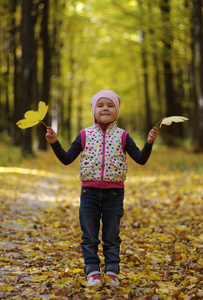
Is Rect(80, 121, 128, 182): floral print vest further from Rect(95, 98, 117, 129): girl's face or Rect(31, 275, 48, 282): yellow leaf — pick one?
Rect(31, 275, 48, 282): yellow leaf

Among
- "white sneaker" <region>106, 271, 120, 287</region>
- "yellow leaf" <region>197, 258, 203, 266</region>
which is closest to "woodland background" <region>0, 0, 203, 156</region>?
"yellow leaf" <region>197, 258, 203, 266</region>

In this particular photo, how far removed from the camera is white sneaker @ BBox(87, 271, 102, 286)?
10.8 feet

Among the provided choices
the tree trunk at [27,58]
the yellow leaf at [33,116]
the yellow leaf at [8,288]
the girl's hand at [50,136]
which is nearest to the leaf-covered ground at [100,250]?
the yellow leaf at [8,288]

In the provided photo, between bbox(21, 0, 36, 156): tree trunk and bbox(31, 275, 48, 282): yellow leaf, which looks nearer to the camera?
bbox(31, 275, 48, 282): yellow leaf

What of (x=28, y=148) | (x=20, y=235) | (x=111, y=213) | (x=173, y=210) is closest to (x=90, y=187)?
(x=111, y=213)

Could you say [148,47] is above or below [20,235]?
above

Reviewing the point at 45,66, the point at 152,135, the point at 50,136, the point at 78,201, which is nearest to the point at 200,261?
the point at 152,135

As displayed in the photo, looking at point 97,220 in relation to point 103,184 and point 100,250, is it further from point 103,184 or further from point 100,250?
point 100,250

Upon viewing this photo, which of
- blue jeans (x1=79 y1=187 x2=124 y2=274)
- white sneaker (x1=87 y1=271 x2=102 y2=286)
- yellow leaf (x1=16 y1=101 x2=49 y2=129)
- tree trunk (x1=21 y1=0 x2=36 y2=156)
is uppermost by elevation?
tree trunk (x1=21 y1=0 x2=36 y2=156)

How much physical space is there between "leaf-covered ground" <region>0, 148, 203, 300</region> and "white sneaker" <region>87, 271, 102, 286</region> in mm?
59

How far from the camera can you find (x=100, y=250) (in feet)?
15.7

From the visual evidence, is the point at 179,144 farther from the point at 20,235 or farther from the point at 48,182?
the point at 20,235

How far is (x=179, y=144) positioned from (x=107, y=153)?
19.8 m

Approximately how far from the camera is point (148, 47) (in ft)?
65.5
